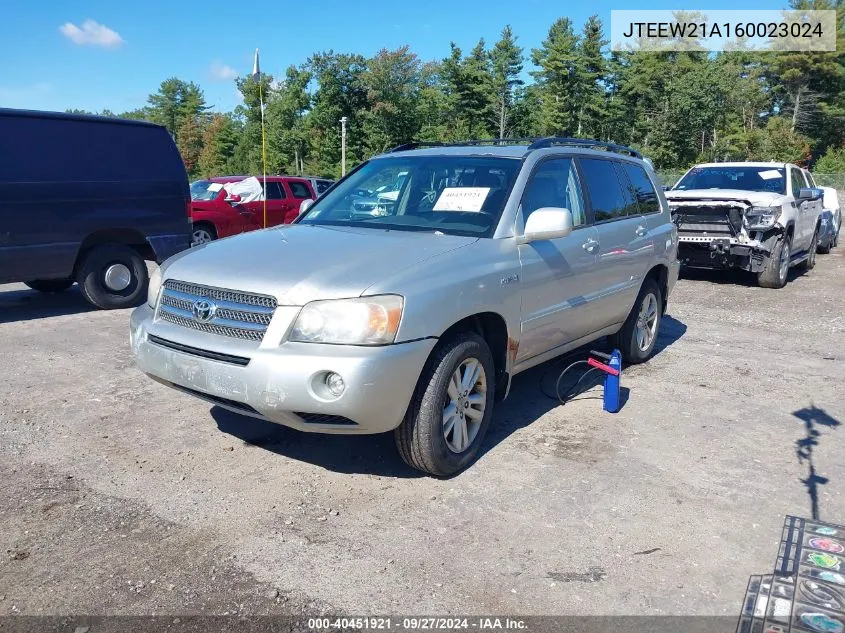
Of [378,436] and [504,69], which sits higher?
[504,69]

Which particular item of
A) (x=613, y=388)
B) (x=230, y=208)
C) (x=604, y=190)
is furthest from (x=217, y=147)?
(x=613, y=388)

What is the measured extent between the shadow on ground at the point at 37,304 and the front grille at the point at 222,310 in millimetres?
5022

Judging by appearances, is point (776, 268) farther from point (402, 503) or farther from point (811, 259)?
point (402, 503)

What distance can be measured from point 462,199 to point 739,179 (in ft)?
28.7

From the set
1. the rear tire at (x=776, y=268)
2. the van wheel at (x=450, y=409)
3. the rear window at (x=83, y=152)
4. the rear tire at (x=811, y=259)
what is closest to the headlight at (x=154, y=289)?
the van wheel at (x=450, y=409)

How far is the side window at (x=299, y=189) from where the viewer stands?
645 inches

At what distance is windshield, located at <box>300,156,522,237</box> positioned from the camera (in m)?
4.39

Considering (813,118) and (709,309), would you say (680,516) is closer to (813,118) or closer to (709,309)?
(709,309)

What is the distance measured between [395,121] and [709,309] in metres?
58.2

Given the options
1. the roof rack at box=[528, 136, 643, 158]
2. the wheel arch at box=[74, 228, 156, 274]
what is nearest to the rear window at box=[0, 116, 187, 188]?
the wheel arch at box=[74, 228, 156, 274]

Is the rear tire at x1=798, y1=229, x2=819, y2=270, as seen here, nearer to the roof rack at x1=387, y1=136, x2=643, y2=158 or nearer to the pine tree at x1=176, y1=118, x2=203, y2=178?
the roof rack at x1=387, y1=136, x2=643, y2=158

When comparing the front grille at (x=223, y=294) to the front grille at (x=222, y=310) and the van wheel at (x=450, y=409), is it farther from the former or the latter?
the van wheel at (x=450, y=409)

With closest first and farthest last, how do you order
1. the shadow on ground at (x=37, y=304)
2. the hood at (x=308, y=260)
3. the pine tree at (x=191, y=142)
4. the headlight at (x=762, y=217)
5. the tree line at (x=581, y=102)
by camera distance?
the hood at (x=308, y=260)
the shadow on ground at (x=37, y=304)
the headlight at (x=762, y=217)
the tree line at (x=581, y=102)
the pine tree at (x=191, y=142)

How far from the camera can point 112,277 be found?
8.45 meters
